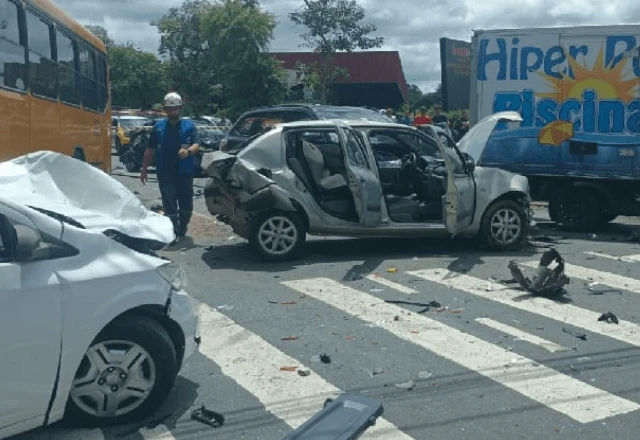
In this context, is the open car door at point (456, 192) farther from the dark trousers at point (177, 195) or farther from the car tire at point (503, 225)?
the dark trousers at point (177, 195)

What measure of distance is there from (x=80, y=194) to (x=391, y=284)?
15.3 feet

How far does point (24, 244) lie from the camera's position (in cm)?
466

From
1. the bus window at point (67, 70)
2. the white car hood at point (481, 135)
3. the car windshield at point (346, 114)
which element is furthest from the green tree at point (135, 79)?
the white car hood at point (481, 135)

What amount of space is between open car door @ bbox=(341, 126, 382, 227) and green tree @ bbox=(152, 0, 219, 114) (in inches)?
1880

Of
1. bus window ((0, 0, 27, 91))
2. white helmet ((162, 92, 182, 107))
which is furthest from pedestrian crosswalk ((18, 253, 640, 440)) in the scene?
bus window ((0, 0, 27, 91))

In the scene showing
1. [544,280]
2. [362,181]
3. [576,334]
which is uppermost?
[362,181]

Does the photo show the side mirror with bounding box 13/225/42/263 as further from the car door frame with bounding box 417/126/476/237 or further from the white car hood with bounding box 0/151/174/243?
the car door frame with bounding box 417/126/476/237

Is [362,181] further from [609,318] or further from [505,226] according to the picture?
[609,318]

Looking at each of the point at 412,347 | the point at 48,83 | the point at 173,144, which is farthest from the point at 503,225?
the point at 48,83

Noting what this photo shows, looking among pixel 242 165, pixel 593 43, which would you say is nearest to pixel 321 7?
pixel 593 43

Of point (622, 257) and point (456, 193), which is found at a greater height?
point (456, 193)

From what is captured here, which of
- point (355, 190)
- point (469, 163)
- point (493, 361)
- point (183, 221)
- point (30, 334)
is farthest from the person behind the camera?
point (183, 221)

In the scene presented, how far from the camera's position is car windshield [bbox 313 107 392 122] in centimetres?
1669

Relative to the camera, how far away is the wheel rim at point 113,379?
198 inches
